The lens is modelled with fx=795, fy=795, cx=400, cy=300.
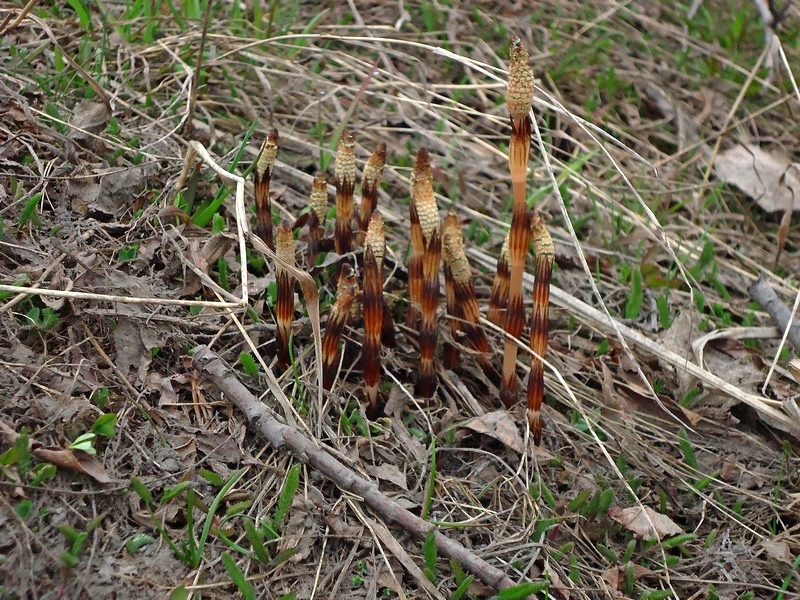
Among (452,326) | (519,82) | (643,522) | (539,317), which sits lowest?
(643,522)

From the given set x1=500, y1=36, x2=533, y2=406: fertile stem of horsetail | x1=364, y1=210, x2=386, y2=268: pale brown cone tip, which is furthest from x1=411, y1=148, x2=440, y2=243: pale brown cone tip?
x1=500, y1=36, x2=533, y2=406: fertile stem of horsetail

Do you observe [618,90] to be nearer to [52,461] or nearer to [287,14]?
[287,14]

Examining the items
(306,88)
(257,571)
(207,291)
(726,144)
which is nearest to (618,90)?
(726,144)

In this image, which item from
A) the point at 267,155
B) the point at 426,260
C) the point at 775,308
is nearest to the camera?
the point at 426,260

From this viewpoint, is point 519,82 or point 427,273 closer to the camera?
point 519,82

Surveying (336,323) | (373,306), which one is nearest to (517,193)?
(373,306)

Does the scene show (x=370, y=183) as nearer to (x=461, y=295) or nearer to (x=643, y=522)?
(x=461, y=295)

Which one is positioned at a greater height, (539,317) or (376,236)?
(376,236)
